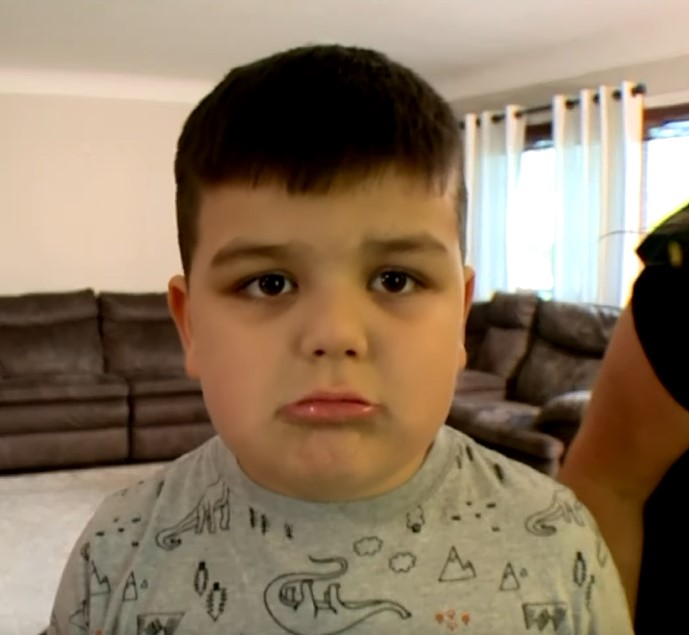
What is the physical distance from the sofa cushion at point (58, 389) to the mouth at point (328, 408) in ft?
14.5

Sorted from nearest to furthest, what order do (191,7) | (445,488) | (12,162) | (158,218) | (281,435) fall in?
(281,435) → (445,488) → (191,7) → (12,162) → (158,218)

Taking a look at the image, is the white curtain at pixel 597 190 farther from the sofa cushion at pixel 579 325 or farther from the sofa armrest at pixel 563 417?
the sofa armrest at pixel 563 417

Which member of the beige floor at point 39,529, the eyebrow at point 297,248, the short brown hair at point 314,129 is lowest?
the beige floor at point 39,529

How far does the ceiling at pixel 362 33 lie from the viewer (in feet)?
13.4

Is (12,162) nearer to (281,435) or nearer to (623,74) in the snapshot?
(623,74)

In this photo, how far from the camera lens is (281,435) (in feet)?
1.93

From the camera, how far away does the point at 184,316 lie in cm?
71

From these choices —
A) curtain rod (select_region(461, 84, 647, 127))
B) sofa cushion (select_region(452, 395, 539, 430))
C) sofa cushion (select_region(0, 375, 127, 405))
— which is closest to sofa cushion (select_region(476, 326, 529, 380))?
sofa cushion (select_region(452, 395, 539, 430))

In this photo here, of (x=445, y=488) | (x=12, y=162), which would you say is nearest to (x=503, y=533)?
(x=445, y=488)

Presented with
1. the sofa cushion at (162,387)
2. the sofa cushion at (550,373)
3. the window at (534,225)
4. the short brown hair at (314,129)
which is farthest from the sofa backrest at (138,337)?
the short brown hair at (314,129)

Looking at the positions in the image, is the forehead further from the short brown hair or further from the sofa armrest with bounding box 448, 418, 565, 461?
the sofa armrest with bounding box 448, 418, 565, 461

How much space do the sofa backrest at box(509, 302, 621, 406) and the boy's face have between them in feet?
12.9

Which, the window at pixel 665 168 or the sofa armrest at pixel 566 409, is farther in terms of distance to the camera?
the window at pixel 665 168

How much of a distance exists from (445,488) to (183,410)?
4.38m
